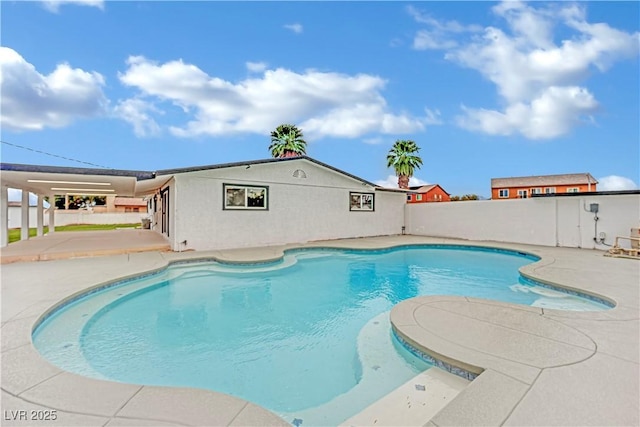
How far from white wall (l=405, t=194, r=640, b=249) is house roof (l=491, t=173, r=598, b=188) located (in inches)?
1346

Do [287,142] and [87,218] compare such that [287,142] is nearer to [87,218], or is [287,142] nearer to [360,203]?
[360,203]

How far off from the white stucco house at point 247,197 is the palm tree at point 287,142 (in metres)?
14.1

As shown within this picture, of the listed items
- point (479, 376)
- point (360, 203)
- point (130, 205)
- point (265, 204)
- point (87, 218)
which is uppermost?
point (130, 205)

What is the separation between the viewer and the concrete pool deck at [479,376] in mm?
2152

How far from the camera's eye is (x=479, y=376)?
2684 mm

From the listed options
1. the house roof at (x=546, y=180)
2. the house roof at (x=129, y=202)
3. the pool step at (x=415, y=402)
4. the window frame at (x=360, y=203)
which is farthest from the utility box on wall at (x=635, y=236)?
the house roof at (x=129, y=202)

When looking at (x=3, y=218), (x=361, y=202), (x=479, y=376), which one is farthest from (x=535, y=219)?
(x=3, y=218)

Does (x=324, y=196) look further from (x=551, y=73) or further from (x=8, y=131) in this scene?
(x=8, y=131)

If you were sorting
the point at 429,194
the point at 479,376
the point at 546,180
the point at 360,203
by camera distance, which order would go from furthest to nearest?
the point at 429,194
the point at 546,180
the point at 360,203
the point at 479,376

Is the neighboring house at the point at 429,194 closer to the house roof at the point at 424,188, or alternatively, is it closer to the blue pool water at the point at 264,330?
the house roof at the point at 424,188

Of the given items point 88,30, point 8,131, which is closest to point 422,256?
point 88,30

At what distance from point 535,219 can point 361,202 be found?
25.5 feet

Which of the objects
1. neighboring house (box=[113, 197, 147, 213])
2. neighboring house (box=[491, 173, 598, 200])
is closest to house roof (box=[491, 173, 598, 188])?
neighboring house (box=[491, 173, 598, 200])

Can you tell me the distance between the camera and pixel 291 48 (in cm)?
1518
